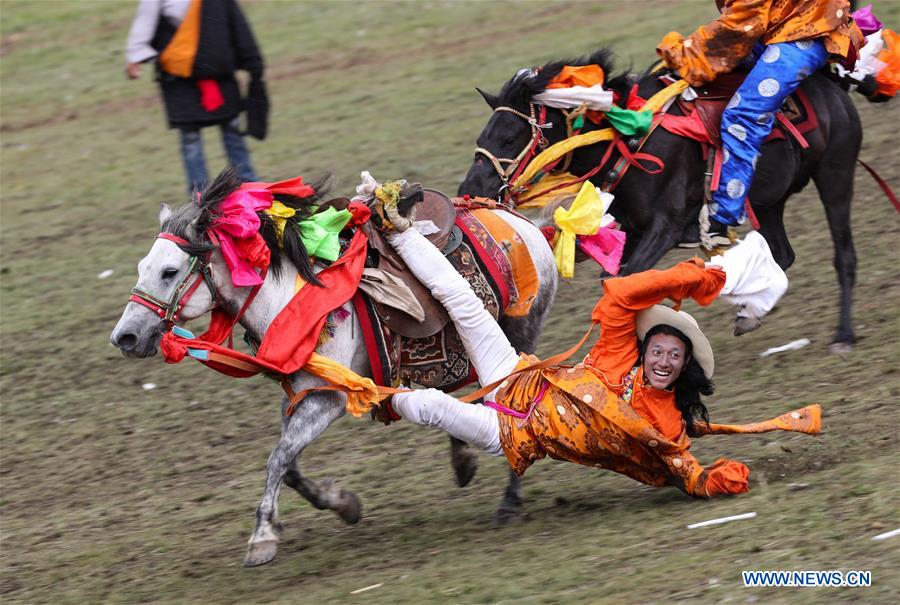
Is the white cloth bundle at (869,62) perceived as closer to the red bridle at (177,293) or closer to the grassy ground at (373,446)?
the grassy ground at (373,446)

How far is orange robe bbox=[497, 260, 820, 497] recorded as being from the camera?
527 centimetres

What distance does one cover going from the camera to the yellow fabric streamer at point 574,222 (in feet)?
19.9

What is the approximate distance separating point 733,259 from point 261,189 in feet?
6.71

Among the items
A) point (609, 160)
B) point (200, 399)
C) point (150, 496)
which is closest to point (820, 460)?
point (609, 160)

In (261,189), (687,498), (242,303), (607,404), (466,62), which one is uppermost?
(261,189)

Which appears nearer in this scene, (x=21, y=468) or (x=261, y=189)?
(x=261, y=189)

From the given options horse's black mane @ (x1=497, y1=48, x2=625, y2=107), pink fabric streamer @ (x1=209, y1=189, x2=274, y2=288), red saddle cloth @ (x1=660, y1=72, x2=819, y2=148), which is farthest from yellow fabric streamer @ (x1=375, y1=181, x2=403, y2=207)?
red saddle cloth @ (x1=660, y1=72, x2=819, y2=148)

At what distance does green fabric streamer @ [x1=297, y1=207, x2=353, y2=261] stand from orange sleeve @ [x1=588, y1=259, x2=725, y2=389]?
3.79ft

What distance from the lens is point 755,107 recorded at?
7.01 metres

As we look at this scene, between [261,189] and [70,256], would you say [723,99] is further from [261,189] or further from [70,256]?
[70,256]

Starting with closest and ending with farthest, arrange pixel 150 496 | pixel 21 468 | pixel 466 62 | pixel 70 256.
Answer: pixel 150 496
pixel 21 468
pixel 70 256
pixel 466 62

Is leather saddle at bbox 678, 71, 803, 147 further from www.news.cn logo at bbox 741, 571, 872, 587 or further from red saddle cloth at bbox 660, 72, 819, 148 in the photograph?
www.news.cn logo at bbox 741, 571, 872, 587

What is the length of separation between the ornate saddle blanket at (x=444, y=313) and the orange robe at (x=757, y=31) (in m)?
1.81

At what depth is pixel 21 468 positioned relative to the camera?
752 cm
